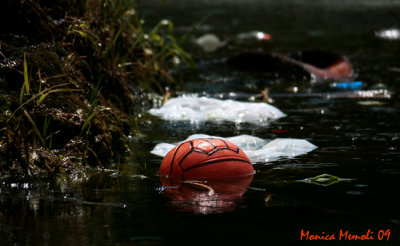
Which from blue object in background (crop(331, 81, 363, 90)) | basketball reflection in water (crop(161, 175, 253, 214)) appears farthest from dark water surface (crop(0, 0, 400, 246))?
blue object in background (crop(331, 81, 363, 90))

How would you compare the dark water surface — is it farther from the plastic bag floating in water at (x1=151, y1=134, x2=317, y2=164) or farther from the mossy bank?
the mossy bank

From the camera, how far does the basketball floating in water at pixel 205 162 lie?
5.05 m

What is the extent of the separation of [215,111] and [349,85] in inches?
122

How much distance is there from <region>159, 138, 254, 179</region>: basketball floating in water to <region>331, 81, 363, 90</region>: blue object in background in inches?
208

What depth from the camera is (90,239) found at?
12.1 feet

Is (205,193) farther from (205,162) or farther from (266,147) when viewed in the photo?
(266,147)

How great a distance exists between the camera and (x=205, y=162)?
5.05 m

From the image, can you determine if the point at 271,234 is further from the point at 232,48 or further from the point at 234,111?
the point at 232,48

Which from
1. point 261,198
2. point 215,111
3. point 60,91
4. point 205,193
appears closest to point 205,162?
point 205,193

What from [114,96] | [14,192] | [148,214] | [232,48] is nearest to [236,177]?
[148,214]

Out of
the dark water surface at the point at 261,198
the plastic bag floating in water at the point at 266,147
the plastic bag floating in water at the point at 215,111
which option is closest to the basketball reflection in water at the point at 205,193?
the dark water surface at the point at 261,198

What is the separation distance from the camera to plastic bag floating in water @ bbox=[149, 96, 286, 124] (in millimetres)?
7859

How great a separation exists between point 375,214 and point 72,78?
3.17 meters

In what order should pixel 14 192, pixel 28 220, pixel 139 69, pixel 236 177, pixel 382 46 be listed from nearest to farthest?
pixel 28 220, pixel 14 192, pixel 236 177, pixel 139 69, pixel 382 46
